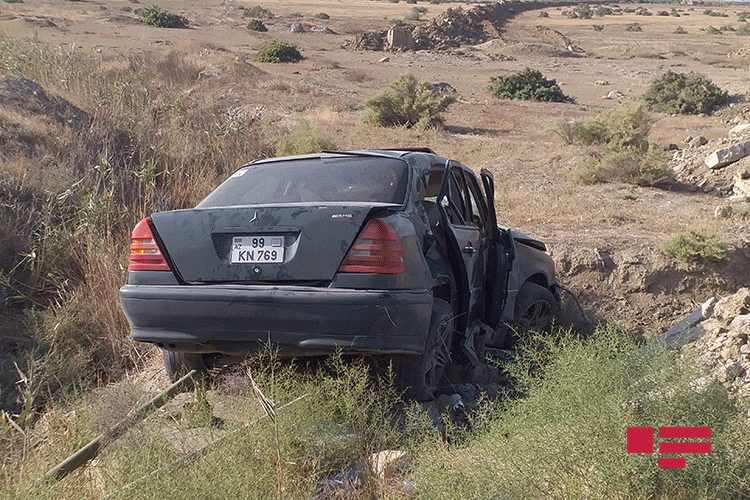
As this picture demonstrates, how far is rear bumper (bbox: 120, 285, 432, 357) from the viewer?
3.91 m

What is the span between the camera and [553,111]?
23359mm

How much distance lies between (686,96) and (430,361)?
71.7 ft

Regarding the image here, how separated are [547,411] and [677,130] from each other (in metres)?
18.0

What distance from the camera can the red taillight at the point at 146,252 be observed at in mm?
4289

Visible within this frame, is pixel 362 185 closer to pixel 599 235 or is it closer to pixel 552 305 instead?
pixel 552 305

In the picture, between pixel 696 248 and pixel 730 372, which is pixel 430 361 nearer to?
pixel 730 372

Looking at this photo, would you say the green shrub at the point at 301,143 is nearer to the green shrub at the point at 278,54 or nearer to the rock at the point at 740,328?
the rock at the point at 740,328

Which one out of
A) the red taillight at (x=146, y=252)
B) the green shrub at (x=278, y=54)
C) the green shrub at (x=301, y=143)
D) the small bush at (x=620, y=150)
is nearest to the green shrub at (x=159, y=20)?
the green shrub at (x=278, y=54)

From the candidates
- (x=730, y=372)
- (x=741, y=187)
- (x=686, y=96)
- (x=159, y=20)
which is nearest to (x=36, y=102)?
(x=730, y=372)

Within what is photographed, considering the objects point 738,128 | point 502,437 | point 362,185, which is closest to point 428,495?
point 502,437

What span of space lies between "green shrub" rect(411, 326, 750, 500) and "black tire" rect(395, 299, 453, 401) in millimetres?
741

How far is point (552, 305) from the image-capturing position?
671 cm

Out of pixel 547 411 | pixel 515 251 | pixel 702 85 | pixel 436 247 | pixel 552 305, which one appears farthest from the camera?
pixel 702 85

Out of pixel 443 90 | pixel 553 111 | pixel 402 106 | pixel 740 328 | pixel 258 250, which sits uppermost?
pixel 258 250
